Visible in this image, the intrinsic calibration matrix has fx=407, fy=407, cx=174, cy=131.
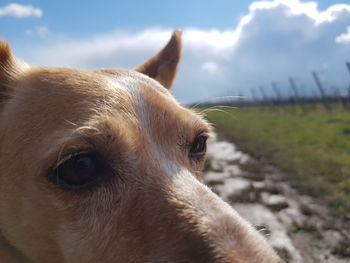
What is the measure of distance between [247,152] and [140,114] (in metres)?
11.1

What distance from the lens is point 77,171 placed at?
2693mm

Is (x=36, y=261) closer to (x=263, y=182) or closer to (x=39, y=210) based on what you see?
(x=39, y=210)

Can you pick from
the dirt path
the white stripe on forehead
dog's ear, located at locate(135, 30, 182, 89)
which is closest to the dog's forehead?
the white stripe on forehead

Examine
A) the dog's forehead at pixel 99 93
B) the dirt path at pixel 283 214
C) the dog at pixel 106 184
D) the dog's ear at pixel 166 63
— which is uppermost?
the dog's ear at pixel 166 63

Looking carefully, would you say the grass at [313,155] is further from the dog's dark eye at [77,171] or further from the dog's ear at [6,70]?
the dog's ear at [6,70]

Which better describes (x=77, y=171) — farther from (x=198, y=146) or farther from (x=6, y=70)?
(x=6, y=70)

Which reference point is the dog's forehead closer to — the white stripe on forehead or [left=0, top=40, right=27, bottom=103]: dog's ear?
the white stripe on forehead

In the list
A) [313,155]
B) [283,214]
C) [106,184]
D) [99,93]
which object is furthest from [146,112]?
[313,155]

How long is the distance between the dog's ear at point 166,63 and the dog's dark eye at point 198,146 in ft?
4.41

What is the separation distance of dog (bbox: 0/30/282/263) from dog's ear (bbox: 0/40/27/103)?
0.31 meters

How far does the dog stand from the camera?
8.05 feet

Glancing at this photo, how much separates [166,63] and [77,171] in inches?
98.8

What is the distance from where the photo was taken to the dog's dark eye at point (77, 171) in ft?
8.80

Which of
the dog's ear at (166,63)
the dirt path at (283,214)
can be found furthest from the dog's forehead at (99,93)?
the dirt path at (283,214)
